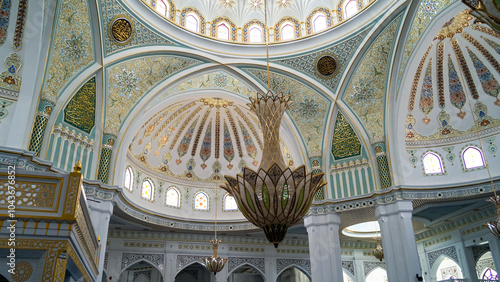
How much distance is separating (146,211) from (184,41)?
5.62 metres

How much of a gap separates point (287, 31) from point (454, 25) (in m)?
4.78

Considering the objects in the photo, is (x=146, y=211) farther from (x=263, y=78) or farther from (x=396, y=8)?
(x=396, y=8)

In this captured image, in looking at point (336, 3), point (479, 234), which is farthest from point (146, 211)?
point (479, 234)

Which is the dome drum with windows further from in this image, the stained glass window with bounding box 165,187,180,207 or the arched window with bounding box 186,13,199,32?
the stained glass window with bounding box 165,187,180,207

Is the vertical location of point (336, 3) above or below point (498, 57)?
above

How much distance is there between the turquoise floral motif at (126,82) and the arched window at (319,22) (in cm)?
561

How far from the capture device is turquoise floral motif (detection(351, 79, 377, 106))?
464 inches

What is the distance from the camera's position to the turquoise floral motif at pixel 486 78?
11.6m

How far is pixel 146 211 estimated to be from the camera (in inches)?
508

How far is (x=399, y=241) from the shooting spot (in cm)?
1034

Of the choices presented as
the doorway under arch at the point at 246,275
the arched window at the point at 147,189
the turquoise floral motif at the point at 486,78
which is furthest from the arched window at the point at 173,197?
the turquoise floral motif at the point at 486,78

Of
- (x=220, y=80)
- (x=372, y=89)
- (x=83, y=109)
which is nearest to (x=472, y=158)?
(x=372, y=89)

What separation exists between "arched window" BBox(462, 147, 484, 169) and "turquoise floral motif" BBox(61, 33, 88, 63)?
36.2ft

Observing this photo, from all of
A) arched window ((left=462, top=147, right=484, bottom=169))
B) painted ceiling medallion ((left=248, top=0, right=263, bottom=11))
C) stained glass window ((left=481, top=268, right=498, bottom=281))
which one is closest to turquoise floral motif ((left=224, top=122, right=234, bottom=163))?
painted ceiling medallion ((left=248, top=0, right=263, bottom=11))
